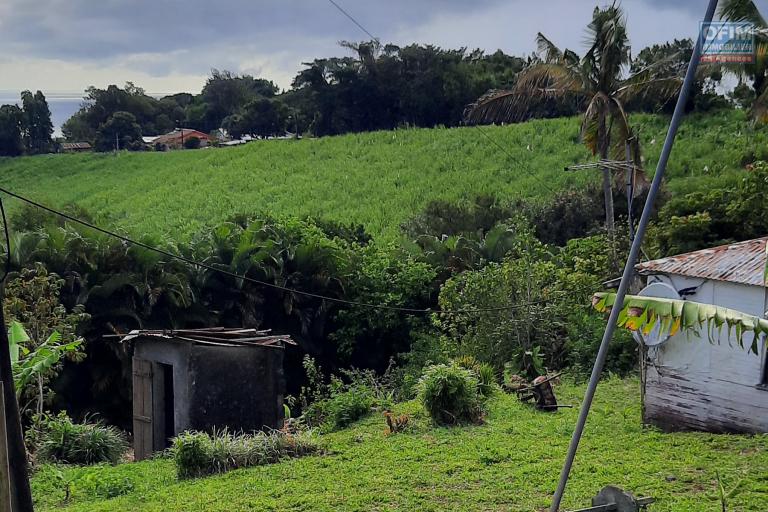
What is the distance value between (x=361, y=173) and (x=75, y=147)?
93.9 feet

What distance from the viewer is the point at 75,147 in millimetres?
58094

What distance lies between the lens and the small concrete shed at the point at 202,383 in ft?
40.7

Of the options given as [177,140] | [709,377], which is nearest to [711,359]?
[709,377]

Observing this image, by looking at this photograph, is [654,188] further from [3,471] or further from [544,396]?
[544,396]

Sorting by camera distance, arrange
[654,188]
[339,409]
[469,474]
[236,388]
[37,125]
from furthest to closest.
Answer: [37,125] < [339,409] < [236,388] < [469,474] < [654,188]

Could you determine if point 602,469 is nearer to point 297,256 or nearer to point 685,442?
point 685,442

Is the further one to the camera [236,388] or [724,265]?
[236,388]

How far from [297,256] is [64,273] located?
5283 millimetres

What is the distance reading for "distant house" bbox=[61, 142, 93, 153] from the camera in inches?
2251

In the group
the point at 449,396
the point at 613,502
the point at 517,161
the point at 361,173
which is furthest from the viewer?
the point at 361,173

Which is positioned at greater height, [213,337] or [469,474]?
[213,337]

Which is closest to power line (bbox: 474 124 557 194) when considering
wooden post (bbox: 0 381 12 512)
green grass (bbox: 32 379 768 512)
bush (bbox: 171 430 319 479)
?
green grass (bbox: 32 379 768 512)

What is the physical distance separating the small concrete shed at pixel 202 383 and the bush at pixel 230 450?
3.24ft

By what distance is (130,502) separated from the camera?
9430 millimetres
